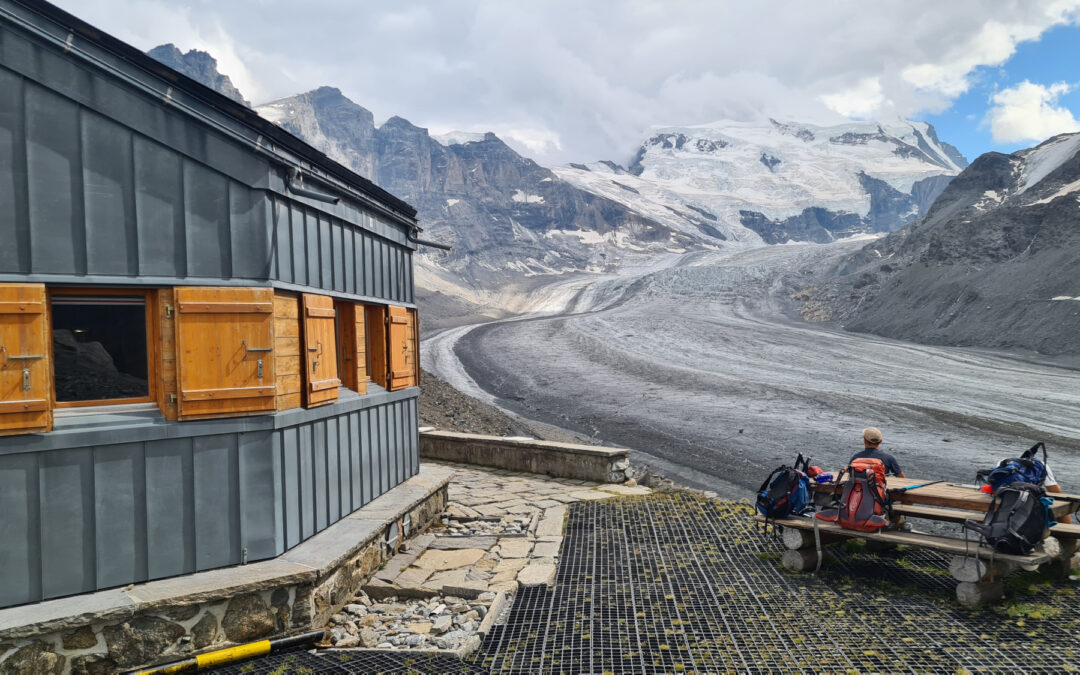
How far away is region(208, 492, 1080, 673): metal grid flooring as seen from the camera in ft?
14.4

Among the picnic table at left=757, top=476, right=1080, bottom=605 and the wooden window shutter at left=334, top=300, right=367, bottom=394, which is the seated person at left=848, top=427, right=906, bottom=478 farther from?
the wooden window shutter at left=334, top=300, right=367, bottom=394

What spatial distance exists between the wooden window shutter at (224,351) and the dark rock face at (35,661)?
1.67 m

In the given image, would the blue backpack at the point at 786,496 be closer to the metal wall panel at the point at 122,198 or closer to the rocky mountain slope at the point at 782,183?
the metal wall panel at the point at 122,198

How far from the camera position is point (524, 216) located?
314ft

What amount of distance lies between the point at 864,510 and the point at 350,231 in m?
5.69

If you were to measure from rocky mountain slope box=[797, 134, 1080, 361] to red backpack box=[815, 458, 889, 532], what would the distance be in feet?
84.3

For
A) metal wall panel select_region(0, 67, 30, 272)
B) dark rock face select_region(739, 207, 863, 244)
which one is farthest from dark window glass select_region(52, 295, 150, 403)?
dark rock face select_region(739, 207, 863, 244)

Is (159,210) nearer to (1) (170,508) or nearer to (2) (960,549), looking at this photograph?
(1) (170,508)

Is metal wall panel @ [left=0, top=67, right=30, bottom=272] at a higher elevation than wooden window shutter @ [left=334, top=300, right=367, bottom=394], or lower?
higher

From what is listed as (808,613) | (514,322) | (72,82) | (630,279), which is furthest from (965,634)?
(630,279)

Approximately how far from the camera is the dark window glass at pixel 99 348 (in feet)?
16.0

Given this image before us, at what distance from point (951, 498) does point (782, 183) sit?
140093 millimetres

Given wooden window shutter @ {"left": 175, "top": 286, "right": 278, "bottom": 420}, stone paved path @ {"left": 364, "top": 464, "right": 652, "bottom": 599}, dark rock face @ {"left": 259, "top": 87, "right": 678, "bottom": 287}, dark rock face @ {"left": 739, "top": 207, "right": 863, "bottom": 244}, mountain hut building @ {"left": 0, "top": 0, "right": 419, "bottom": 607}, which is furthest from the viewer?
dark rock face @ {"left": 739, "top": 207, "right": 863, "bottom": 244}

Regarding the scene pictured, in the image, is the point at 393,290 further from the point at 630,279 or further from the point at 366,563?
the point at 630,279
